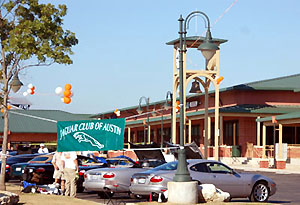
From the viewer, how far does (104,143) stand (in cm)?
1886

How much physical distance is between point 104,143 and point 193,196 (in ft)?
12.0

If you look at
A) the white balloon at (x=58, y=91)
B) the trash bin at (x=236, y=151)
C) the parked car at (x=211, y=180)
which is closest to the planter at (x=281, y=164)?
the trash bin at (x=236, y=151)

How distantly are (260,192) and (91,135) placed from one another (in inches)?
224

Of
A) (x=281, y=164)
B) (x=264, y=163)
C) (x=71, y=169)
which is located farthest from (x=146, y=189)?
(x=264, y=163)

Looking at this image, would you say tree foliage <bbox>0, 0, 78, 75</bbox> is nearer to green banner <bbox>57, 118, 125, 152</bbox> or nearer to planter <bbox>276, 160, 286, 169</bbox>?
green banner <bbox>57, 118, 125, 152</bbox>

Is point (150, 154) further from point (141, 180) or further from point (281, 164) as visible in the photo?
point (281, 164)

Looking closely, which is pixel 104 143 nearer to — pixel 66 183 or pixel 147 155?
pixel 66 183

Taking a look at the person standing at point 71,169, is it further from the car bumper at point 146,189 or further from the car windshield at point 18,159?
the car windshield at point 18,159

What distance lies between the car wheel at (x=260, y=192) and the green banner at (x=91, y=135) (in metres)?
4.55

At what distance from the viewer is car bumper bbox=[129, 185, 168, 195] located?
60.0ft

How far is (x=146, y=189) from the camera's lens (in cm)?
1852

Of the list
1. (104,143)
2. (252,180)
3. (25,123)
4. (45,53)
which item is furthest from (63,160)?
(25,123)

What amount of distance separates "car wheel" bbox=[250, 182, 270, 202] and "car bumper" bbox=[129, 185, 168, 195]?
3190 millimetres

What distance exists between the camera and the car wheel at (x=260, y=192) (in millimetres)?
19688
